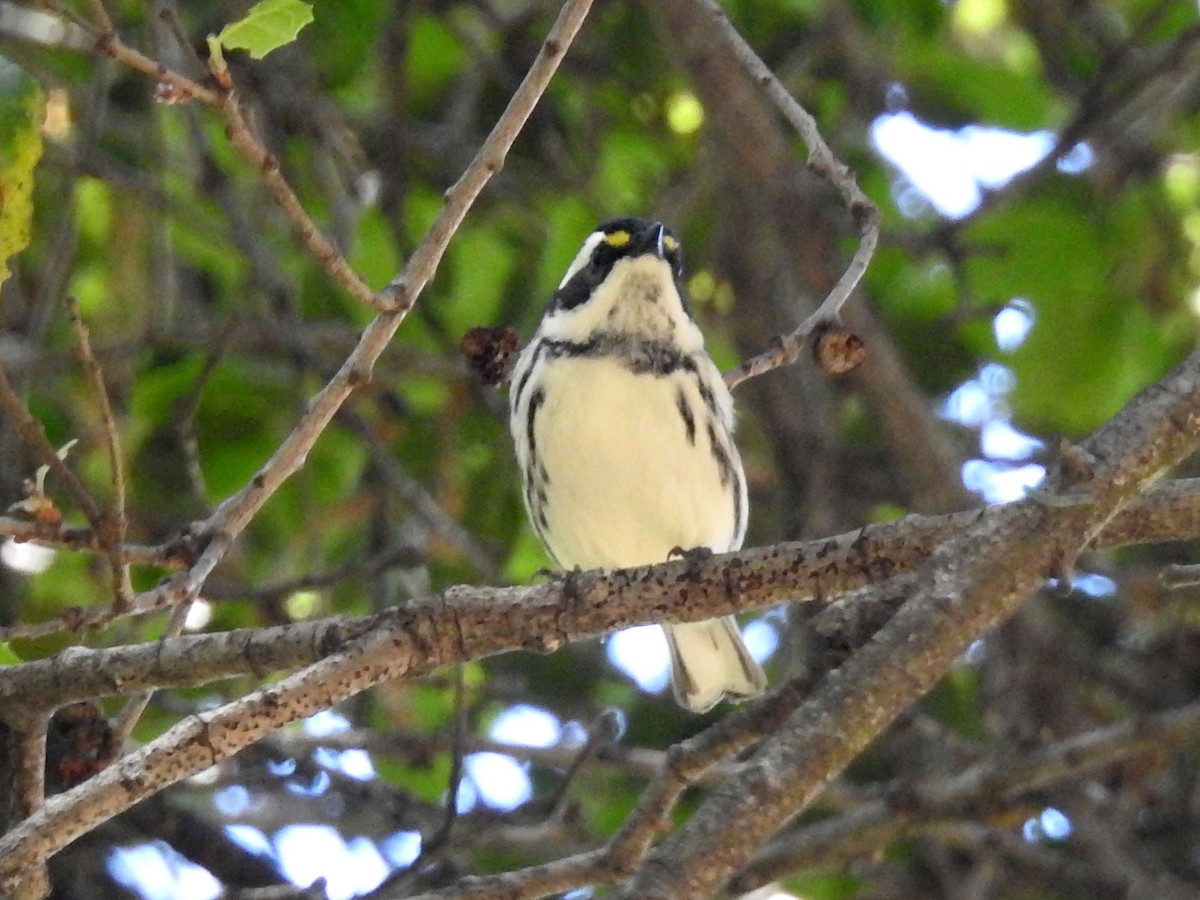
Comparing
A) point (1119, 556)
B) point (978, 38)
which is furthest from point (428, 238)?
point (978, 38)

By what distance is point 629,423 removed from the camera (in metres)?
3.48

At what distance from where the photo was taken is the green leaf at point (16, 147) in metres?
2.00

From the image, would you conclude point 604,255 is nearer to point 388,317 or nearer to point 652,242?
point 652,242

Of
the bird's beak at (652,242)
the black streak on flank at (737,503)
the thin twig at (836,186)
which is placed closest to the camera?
the thin twig at (836,186)

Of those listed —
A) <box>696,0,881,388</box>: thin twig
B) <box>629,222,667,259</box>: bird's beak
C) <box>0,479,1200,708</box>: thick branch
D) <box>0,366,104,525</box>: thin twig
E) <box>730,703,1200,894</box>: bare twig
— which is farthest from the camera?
<box>629,222,667,259</box>: bird's beak

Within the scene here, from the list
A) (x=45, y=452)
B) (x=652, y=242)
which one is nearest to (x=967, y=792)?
(x=652, y=242)

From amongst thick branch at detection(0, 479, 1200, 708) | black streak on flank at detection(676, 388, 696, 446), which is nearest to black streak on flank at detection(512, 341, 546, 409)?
black streak on flank at detection(676, 388, 696, 446)

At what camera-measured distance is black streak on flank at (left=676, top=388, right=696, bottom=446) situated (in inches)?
137

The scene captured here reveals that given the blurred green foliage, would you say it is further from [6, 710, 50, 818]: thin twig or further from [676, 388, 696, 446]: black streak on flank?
[6, 710, 50, 818]: thin twig

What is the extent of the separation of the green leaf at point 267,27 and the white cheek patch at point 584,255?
5.65 feet

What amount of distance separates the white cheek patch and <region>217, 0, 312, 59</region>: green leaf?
5.65 ft

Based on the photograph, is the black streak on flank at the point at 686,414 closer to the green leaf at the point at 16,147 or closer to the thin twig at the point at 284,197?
the thin twig at the point at 284,197

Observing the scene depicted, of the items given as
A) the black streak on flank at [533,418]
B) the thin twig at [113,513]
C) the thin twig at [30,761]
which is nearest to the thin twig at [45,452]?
the thin twig at [113,513]

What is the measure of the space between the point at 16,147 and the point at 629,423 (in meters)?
1.66
